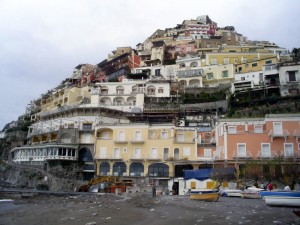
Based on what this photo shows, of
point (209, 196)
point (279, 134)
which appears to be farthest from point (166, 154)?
point (209, 196)

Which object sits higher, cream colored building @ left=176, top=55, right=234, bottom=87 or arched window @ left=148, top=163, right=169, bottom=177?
cream colored building @ left=176, top=55, right=234, bottom=87

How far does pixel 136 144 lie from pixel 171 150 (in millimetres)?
5158

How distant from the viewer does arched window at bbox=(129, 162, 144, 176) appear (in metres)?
45.8

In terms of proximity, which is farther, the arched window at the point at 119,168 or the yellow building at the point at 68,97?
the yellow building at the point at 68,97

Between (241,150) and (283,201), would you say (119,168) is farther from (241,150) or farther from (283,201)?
(283,201)

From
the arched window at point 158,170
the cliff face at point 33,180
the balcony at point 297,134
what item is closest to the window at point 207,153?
the arched window at point 158,170

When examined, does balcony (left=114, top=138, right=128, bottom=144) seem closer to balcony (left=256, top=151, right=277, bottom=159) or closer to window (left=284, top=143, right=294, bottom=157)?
balcony (left=256, top=151, right=277, bottom=159)

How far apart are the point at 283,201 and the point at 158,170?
2557cm

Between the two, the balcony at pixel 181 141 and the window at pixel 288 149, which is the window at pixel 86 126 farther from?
the window at pixel 288 149

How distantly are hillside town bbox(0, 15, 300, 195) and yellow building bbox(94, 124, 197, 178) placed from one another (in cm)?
14

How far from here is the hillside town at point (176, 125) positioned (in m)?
38.4

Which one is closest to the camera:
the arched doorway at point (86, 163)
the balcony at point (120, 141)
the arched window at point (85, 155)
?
the balcony at point (120, 141)

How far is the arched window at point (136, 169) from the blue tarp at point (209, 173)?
870 centimetres

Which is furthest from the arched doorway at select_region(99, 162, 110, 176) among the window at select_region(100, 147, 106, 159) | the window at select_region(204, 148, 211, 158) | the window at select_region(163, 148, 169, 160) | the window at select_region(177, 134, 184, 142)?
the window at select_region(204, 148, 211, 158)
